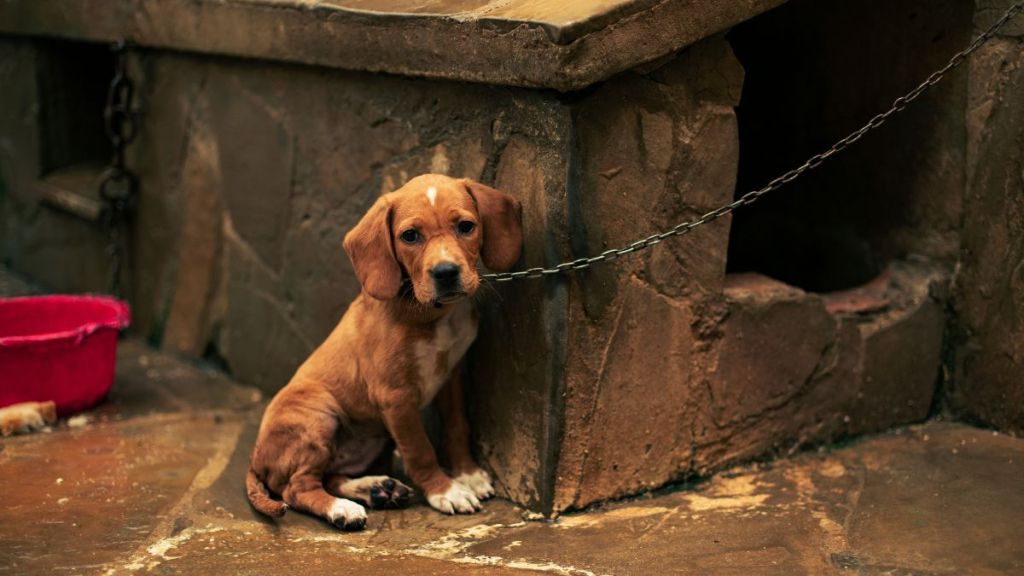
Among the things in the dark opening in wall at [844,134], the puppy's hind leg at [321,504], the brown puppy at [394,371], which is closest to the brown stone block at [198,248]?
the brown puppy at [394,371]

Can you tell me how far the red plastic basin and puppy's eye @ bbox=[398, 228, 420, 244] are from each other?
181cm

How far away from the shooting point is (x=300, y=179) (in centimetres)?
536

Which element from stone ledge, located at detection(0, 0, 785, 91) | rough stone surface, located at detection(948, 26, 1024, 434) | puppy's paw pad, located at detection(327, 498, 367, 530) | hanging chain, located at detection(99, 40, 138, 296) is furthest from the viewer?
hanging chain, located at detection(99, 40, 138, 296)

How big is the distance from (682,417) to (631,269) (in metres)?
0.63

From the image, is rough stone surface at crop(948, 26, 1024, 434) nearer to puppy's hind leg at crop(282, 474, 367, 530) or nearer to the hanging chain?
puppy's hind leg at crop(282, 474, 367, 530)

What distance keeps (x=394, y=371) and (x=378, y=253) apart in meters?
0.43

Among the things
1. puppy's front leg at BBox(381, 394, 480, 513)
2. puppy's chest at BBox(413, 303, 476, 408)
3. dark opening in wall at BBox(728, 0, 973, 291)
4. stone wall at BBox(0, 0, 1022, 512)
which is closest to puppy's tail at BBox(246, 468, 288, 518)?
puppy's front leg at BBox(381, 394, 480, 513)

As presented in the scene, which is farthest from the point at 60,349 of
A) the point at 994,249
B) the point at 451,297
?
the point at 994,249

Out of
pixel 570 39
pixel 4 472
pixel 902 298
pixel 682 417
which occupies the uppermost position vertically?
pixel 570 39

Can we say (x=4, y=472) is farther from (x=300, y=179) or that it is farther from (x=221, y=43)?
(x=221, y=43)

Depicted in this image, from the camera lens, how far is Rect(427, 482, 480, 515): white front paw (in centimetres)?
453

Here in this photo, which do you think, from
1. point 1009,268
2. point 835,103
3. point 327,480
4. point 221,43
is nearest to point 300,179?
point 221,43

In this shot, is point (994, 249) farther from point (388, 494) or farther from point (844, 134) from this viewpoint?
point (388, 494)

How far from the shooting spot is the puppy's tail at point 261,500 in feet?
14.5
